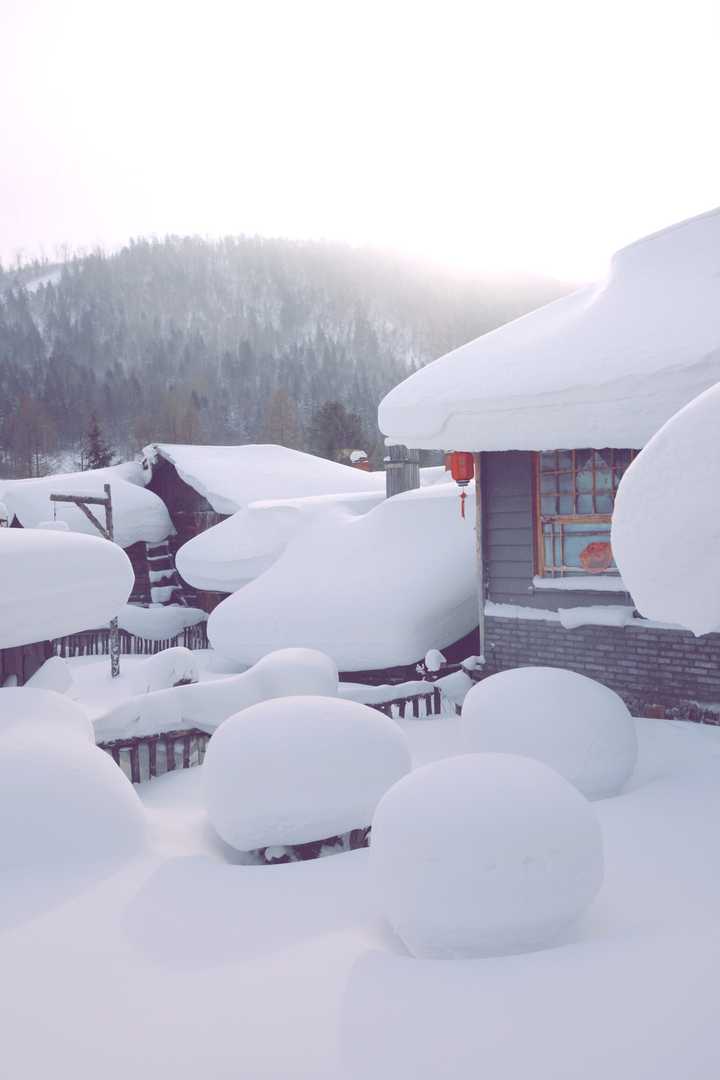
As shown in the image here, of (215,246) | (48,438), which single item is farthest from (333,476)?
(215,246)

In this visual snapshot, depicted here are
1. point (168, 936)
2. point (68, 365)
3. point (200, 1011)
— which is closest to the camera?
point (200, 1011)

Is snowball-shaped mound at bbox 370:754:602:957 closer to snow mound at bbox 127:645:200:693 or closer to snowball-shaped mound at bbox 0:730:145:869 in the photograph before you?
snowball-shaped mound at bbox 0:730:145:869

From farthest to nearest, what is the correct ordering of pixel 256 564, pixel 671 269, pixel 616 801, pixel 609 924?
pixel 256 564, pixel 671 269, pixel 616 801, pixel 609 924

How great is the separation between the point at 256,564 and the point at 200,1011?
11356 millimetres

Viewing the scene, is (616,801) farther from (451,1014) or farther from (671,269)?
(671,269)

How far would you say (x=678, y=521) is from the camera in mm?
2438

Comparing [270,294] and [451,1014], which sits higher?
[270,294]

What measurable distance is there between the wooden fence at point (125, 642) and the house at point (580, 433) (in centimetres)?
1036

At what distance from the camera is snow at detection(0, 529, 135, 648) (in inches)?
245

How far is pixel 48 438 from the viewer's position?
57.4 meters

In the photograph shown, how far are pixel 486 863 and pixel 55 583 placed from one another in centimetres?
458

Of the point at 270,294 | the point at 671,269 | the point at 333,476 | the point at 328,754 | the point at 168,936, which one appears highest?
the point at 270,294

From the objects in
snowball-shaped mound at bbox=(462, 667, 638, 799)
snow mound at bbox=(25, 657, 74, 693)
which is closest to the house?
snowball-shaped mound at bbox=(462, 667, 638, 799)

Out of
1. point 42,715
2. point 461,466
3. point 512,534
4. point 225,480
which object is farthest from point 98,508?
point 42,715
